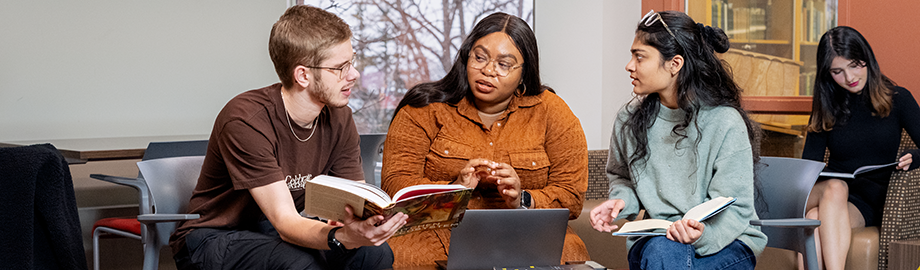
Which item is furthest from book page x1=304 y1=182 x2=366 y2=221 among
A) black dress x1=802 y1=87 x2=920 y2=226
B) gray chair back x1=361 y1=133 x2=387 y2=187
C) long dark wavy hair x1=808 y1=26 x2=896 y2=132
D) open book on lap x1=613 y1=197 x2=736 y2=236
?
long dark wavy hair x1=808 y1=26 x2=896 y2=132

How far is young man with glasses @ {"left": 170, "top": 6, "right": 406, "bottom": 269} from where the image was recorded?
160cm

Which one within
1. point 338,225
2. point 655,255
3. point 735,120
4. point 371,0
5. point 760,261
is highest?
point 371,0

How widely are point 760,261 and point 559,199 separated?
3.82 ft

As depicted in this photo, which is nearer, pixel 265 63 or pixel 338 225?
pixel 338 225

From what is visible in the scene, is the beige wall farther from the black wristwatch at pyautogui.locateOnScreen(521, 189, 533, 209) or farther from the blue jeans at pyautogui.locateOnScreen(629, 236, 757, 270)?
the black wristwatch at pyautogui.locateOnScreen(521, 189, 533, 209)

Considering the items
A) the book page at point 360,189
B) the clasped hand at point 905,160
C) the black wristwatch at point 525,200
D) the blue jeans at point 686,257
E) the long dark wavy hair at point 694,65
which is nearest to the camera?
the book page at point 360,189

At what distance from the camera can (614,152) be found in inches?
82.1

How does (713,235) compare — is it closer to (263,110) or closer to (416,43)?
(263,110)

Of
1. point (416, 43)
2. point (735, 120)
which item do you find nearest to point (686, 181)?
point (735, 120)

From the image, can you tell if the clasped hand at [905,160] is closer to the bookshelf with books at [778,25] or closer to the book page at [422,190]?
the bookshelf with books at [778,25]

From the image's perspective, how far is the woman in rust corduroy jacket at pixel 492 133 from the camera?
2.09m

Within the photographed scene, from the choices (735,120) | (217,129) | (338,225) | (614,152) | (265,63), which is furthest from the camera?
(265,63)

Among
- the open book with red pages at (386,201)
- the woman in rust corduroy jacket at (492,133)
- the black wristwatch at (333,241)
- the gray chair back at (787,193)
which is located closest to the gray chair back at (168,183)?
the woman in rust corduroy jacket at (492,133)

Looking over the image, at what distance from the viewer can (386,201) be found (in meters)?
1.25
